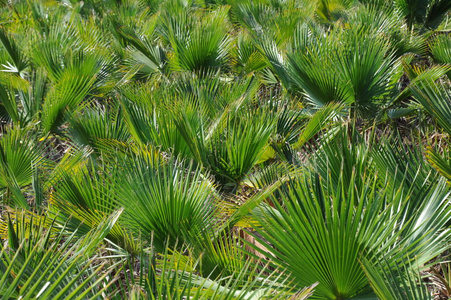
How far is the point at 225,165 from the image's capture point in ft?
7.77

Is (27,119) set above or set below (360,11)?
below

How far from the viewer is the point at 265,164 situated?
2.67 meters

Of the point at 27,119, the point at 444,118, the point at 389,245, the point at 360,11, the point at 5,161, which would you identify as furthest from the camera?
the point at 360,11

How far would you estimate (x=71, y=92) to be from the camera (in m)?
3.21

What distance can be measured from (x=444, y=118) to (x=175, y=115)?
127 centimetres

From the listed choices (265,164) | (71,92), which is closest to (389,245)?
(265,164)

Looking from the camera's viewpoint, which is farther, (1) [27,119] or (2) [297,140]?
(1) [27,119]

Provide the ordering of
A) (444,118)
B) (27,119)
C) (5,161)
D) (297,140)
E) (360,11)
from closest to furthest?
(444,118) → (5,161) → (297,140) → (27,119) → (360,11)

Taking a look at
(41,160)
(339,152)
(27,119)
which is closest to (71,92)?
(27,119)

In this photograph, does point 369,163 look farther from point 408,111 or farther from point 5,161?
point 5,161

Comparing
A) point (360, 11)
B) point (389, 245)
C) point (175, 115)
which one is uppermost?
point (360, 11)

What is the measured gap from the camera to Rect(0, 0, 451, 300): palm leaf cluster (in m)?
1.40

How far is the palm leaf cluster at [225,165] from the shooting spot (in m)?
1.40

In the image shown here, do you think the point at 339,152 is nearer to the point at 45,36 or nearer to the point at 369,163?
the point at 369,163
